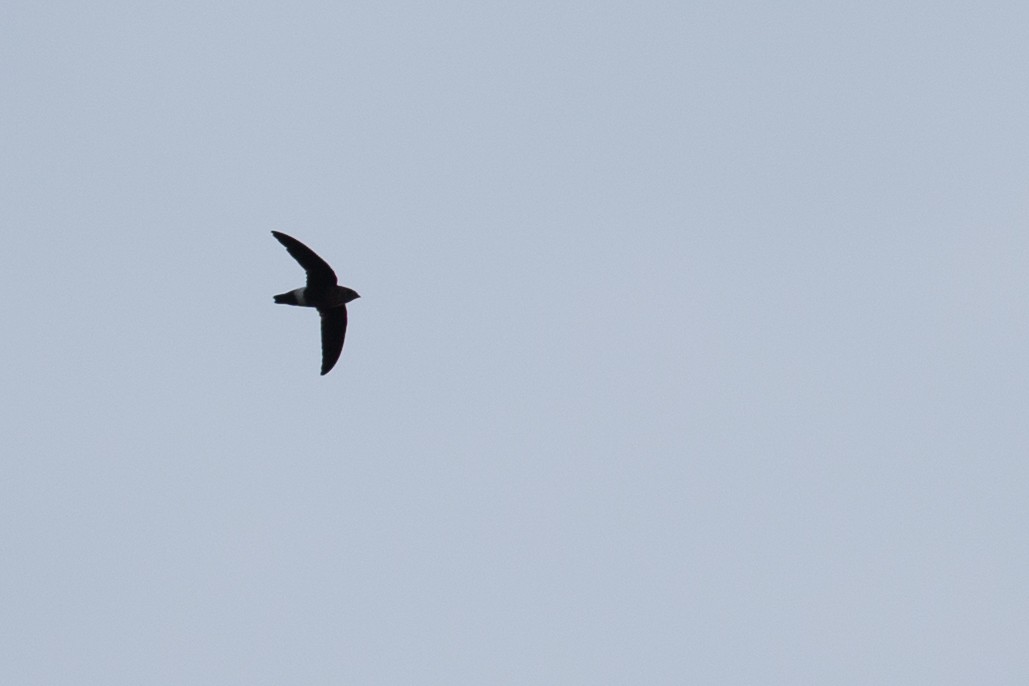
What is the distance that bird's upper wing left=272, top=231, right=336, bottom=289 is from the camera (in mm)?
33688

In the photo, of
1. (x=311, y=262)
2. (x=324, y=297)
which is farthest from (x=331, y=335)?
(x=311, y=262)

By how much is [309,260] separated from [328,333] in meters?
2.44

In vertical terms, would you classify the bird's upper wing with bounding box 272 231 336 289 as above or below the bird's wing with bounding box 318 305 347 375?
above

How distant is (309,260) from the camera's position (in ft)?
111

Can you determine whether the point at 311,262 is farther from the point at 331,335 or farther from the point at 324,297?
the point at 331,335

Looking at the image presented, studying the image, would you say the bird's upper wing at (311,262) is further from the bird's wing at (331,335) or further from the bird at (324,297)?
the bird's wing at (331,335)

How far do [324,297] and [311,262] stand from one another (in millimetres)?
1073

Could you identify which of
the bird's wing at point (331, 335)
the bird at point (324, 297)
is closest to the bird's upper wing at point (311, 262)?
the bird at point (324, 297)

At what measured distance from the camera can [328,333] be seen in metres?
35.6

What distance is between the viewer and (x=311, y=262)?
111ft

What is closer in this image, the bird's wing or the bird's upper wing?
the bird's upper wing

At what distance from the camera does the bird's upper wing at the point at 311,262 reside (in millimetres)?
33688


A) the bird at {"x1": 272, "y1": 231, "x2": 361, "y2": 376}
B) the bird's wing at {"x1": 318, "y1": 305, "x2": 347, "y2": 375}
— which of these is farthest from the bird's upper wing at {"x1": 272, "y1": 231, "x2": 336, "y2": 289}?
the bird's wing at {"x1": 318, "y1": 305, "x2": 347, "y2": 375}

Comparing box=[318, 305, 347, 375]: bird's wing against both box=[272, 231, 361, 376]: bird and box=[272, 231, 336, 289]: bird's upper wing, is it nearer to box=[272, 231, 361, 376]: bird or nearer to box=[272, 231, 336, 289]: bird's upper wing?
box=[272, 231, 361, 376]: bird
